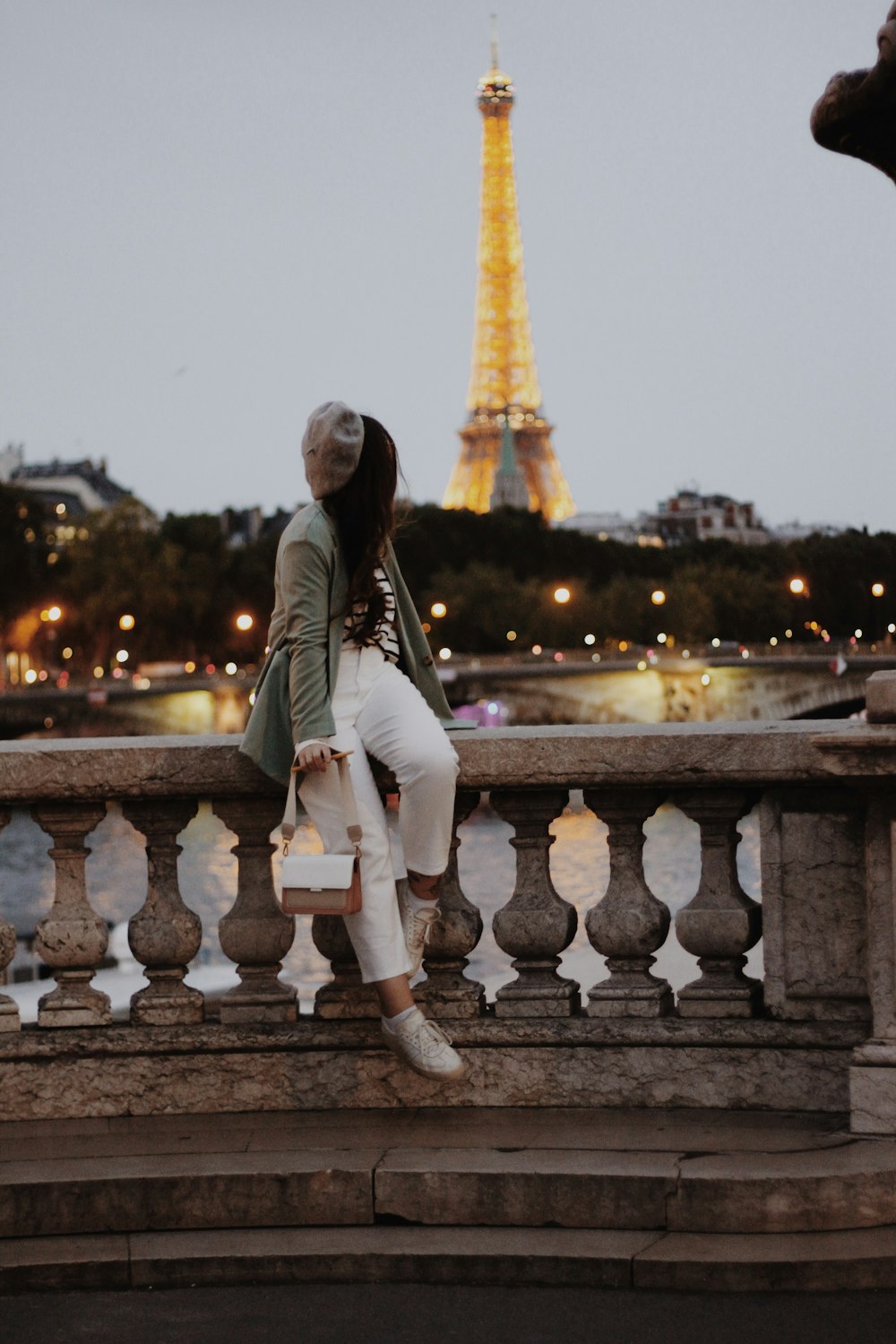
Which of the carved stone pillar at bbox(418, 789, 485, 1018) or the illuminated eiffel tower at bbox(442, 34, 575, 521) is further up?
the illuminated eiffel tower at bbox(442, 34, 575, 521)

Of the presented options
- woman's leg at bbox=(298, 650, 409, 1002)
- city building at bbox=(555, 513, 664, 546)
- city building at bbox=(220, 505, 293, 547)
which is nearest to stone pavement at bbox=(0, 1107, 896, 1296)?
woman's leg at bbox=(298, 650, 409, 1002)

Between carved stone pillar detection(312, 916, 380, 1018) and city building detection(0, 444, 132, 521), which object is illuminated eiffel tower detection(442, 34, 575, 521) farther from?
carved stone pillar detection(312, 916, 380, 1018)

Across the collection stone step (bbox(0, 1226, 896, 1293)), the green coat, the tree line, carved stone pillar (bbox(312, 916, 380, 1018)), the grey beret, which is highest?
the tree line

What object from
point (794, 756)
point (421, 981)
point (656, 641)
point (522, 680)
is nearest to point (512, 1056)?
point (421, 981)

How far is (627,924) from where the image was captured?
462 cm

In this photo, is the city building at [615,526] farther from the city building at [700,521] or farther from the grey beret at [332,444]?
the grey beret at [332,444]

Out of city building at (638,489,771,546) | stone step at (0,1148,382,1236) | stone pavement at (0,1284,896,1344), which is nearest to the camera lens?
stone pavement at (0,1284,896,1344)

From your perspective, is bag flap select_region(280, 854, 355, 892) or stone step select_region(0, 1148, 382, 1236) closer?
stone step select_region(0, 1148, 382, 1236)

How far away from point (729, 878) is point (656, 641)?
84.8 m

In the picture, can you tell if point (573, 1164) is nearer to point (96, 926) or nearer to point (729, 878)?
point (729, 878)

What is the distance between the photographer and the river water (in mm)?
22500

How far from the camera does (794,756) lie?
4477 millimetres

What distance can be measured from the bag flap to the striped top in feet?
1.68

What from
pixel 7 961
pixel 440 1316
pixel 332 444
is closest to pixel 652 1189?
pixel 440 1316
